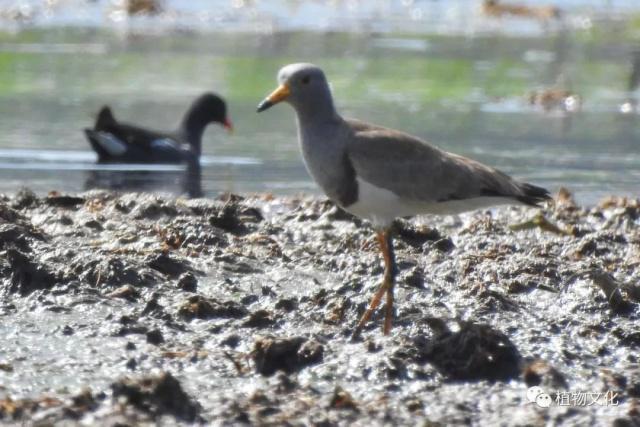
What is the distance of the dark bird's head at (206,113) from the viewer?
50.0 ft

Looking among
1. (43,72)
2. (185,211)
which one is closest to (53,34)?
(43,72)

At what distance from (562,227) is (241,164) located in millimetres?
4739

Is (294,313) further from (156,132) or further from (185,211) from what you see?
(156,132)

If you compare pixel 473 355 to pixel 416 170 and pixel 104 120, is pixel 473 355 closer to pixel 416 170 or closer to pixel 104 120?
pixel 416 170

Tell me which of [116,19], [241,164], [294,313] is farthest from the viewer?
[116,19]

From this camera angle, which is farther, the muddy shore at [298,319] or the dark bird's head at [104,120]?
the dark bird's head at [104,120]

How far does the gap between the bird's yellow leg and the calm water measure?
4751mm

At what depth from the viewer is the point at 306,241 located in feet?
29.7

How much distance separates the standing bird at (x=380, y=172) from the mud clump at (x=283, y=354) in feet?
2.26

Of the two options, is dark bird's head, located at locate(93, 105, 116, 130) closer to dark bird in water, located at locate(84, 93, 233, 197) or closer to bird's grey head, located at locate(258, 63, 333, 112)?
dark bird in water, located at locate(84, 93, 233, 197)

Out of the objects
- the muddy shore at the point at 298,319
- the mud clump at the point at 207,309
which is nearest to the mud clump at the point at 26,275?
the muddy shore at the point at 298,319

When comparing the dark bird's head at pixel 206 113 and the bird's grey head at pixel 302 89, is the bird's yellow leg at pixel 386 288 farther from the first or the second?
the dark bird's head at pixel 206 113

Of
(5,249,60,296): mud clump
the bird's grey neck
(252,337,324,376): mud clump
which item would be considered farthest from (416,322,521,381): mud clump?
(5,249,60,296): mud clump

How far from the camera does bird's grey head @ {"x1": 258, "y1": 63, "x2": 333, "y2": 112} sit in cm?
737
